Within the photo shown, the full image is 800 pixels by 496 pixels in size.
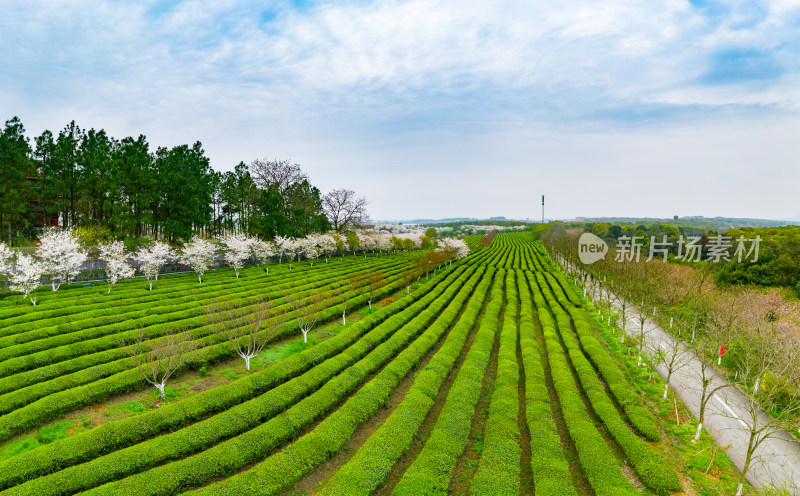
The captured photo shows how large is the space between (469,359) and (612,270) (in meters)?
28.8

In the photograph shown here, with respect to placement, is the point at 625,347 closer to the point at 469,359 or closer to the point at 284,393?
the point at 469,359

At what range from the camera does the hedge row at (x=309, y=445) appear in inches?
481

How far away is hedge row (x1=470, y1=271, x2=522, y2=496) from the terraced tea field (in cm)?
7

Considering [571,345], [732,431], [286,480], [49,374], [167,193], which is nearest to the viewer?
[286,480]

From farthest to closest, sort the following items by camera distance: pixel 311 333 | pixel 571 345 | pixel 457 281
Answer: pixel 457 281 < pixel 311 333 < pixel 571 345

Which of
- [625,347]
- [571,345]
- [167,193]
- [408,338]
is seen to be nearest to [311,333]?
[408,338]

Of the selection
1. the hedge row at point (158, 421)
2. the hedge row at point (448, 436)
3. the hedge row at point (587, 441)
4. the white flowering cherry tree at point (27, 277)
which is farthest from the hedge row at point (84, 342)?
the hedge row at point (587, 441)

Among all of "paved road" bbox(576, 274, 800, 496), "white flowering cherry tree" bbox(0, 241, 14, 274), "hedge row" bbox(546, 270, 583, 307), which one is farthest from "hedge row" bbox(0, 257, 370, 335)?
"paved road" bbox(576, 274, 800, 496)

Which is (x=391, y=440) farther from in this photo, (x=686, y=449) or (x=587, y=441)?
(x=686, y=449)

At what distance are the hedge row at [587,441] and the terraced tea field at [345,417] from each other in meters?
0.07

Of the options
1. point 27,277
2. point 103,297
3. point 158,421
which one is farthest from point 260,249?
point 158,421

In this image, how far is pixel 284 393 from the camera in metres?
18.4

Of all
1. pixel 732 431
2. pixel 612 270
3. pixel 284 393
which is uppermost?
pixel 612 270

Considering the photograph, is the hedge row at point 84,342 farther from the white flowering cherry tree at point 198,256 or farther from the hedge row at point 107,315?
the white flowering cherry tree at point 198,256
